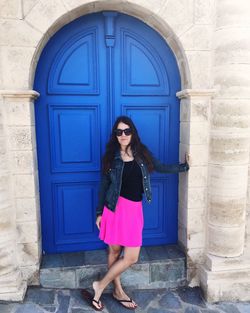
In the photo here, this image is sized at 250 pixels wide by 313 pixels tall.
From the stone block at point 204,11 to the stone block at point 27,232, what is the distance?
2.51 m

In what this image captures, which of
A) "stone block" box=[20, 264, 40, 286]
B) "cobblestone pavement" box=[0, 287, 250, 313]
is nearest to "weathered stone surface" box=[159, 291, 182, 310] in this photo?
"cobblestone pavement" box=[0, 287, 250, 313]

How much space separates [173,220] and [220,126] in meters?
1.21

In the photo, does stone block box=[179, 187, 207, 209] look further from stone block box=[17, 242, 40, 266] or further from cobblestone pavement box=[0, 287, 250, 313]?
stone block box=[17, 242, 40, 266]

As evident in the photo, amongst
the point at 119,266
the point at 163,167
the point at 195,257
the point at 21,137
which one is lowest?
the point at 195,257

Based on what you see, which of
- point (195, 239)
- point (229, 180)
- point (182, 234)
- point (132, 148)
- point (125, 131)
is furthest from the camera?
point (182, 234)

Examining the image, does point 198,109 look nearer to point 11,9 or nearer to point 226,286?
point 226,286

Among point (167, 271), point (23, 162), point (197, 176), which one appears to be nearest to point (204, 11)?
point (197, 176)

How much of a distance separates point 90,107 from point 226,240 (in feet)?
6.35

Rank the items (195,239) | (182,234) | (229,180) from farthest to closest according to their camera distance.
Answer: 1. (182,234)
2. (195,239)
3. (229,180)

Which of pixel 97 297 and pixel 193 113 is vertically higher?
pixel 193 113

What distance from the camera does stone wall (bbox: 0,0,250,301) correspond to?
241 cm

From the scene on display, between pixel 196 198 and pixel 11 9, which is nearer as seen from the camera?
pixel 11 9

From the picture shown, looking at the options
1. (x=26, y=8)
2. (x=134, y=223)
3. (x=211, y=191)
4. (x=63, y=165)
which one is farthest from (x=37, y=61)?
(x=211, y=191)

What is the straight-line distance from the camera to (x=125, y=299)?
264cm
